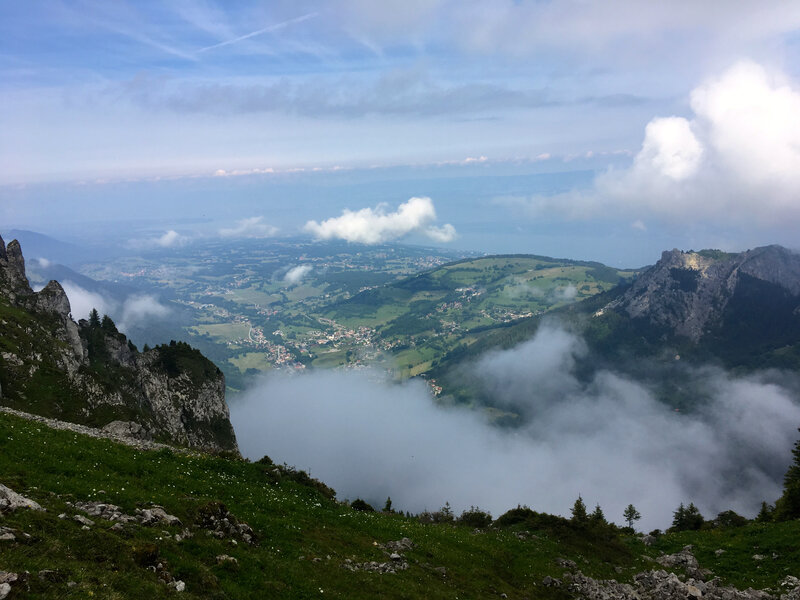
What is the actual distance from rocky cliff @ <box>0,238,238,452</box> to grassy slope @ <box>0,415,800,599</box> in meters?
29.1

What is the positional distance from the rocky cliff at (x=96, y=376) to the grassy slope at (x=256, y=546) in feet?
95.5

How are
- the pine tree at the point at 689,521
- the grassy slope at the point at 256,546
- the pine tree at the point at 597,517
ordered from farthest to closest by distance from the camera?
the pine tree at the point at 689,521
the pine tree at the point at 597,517
the grassy slope at the point at 256,546

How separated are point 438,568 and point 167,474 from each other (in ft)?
65.9

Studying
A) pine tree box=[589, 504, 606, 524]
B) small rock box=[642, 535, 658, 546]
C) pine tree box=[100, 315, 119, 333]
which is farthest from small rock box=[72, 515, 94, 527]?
pine tree box=[100, 315, 119, 333]

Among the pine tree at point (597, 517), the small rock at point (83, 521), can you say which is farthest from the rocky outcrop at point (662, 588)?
the small rock at point (83, 521)

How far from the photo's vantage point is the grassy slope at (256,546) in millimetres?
15641

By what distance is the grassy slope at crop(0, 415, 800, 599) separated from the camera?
1564 cm

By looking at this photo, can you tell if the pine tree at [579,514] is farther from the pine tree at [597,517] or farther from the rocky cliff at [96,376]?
the rocky cliff at [96,376]

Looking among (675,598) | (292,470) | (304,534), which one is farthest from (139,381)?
(675,598)

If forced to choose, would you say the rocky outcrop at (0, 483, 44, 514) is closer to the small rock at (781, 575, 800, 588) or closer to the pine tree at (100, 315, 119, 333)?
the small rock at (781, 575, 800, 588)

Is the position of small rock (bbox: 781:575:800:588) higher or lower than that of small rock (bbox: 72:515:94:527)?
lower

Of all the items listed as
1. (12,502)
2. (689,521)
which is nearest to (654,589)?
(12,502)

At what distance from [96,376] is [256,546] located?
5991 centimetres

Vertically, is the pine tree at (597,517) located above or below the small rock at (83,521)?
below
